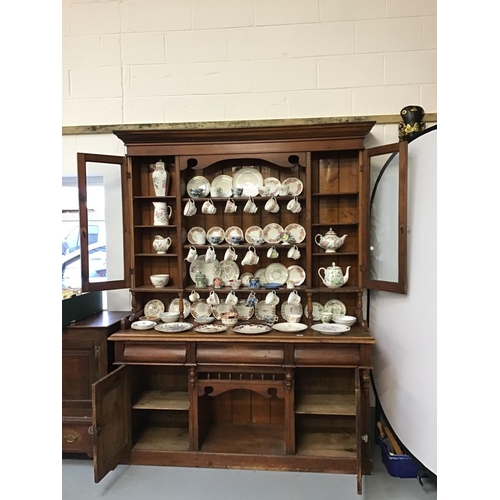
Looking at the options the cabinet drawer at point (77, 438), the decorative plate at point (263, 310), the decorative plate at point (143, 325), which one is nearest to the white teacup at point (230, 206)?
the decorative plate at point (263, 310)

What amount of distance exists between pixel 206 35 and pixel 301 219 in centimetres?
151

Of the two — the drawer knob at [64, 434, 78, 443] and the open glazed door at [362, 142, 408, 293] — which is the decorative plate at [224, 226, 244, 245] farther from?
the drawer knob at [64, 434, 78, 443]

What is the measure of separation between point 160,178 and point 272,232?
2.88ft

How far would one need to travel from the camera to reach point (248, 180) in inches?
108

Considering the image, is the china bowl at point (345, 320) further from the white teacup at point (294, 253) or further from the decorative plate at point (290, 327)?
the white teacup at point (294, 253)

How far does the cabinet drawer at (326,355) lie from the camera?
2277 millimetres

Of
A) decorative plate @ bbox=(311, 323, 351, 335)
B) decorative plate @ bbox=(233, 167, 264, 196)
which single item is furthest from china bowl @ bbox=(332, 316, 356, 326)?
decorative plate @ bbox=(233, 167, 264, 196)

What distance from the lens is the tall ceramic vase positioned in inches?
107

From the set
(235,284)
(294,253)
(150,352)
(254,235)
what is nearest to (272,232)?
(254,235)
